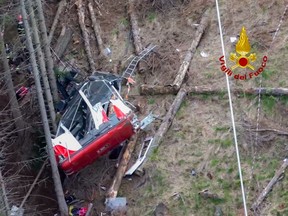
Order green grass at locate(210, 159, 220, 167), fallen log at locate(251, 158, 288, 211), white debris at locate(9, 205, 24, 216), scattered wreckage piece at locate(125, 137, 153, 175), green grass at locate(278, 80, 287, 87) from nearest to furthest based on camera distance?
1. fallen log at locate(251, 158, 288, 211)
2. green grass at locate(210, 159, 220, 167)
3. white debris at locate(9, 205, 24, 216)
4. scattered wreckage piece at locate(125, 137, 153, 175)
5. green grass at locate(278, 80, 287, 87)

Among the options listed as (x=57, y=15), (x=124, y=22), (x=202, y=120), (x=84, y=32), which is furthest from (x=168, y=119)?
(x=57, y=15)

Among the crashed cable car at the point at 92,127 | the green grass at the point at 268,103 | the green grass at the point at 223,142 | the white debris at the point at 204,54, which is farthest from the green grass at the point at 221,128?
the white debris at the point at 204,54

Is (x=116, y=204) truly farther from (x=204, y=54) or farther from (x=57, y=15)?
(x=57, y=15)

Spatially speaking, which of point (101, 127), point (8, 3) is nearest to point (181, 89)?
point (101, 127)

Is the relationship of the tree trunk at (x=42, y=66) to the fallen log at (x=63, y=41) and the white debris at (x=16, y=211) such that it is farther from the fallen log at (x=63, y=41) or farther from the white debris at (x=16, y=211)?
the fallen log at (x=63, y=41)

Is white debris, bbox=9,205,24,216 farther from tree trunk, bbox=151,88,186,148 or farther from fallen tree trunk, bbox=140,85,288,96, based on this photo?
fallen tree trunk, bbox=140,85,288,96

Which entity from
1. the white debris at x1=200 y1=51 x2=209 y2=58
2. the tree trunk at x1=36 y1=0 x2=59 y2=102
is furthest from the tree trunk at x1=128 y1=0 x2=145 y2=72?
the tree trunk at x1=36 y1=0 x2=59 y2=102

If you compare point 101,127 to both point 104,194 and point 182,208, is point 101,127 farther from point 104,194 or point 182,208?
point 182,208
